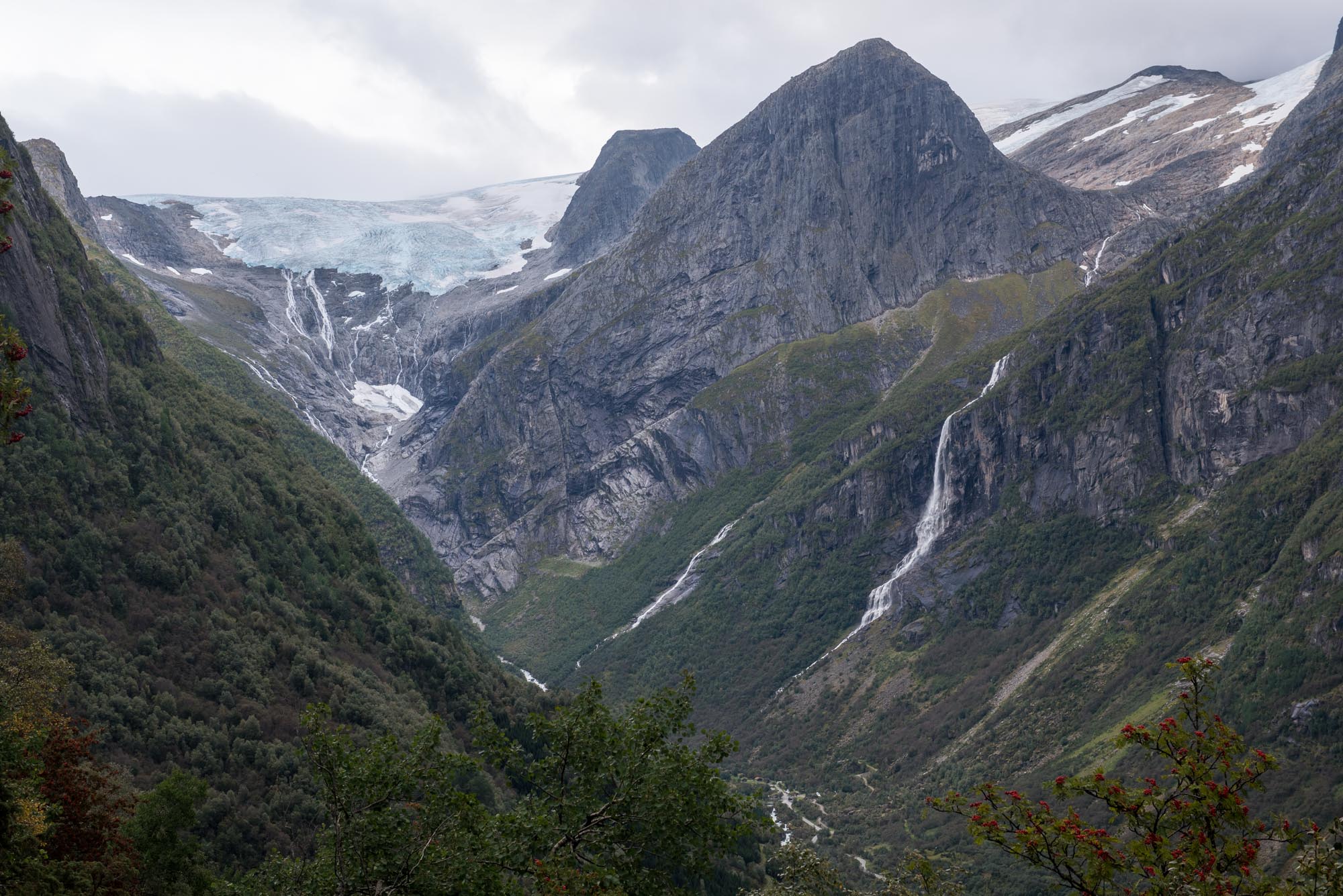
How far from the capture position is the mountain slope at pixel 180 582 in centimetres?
6994

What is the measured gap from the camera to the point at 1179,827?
1783 cm

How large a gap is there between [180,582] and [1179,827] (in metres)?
85.6

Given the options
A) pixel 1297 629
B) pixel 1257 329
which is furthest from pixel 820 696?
pixel 1257 329

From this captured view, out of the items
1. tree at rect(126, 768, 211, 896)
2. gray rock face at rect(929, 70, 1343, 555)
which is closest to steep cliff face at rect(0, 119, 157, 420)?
tree at rect(126, 768, 211, 896)

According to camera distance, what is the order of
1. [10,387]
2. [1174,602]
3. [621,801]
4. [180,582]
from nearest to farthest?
[10,387] → [621,801] → [180,582] → [1174,602]

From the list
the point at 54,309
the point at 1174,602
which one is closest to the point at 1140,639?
the point at 1174,602

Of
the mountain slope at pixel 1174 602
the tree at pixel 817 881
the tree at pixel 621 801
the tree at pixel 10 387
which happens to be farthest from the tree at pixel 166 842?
the mountain slope at pixel 1174 602

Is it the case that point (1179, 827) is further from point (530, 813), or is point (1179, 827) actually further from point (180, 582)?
point (180, 582)

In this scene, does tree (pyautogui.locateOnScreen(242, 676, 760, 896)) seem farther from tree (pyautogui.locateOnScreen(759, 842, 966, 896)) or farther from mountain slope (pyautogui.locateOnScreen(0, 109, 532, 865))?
mountain slope (pyautogui.locateOnScreen(0, 109, 532, 865))

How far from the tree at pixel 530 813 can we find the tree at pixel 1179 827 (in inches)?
327

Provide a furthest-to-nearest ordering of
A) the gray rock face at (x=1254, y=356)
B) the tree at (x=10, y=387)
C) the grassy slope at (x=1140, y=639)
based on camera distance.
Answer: the gray rock face at (x=1254, y=356) < the grassy slope at (x=1140, y=639) < the tree at (x=10, y=387)

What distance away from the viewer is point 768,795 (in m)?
166

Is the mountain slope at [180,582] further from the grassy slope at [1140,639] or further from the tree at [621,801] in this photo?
the grassy slope at [1140,639]

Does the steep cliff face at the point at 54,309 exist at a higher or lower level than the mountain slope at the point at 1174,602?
higher
